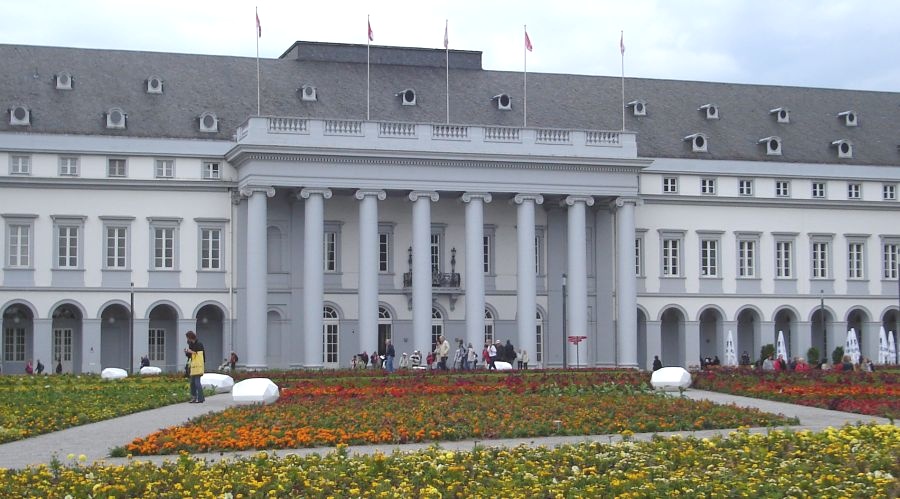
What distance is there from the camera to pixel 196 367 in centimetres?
3625

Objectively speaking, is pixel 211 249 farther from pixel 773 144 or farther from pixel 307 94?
pixel 773 144

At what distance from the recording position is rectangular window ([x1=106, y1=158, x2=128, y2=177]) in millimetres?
66188

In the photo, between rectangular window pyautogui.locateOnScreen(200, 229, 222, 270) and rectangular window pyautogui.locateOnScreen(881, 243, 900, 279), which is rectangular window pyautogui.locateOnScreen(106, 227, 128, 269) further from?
rectangular window pyautogui.locateOnScreen(881, 243, 900, 279)

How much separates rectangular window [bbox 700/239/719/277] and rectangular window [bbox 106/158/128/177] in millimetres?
30525

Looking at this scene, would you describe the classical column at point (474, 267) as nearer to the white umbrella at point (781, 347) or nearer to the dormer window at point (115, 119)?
the white umbrella at point (781, 347)

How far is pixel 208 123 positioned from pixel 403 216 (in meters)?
10.6

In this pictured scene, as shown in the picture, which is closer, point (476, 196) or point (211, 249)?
point (476, 196)

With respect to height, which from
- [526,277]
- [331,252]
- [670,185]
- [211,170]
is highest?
[211,170]

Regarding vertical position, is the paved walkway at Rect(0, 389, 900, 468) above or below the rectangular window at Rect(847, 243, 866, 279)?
below

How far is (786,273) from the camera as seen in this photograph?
7638 centimetres

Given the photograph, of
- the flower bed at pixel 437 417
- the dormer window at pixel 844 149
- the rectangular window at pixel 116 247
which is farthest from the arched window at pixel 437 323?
the flower bed at pixel 437 417

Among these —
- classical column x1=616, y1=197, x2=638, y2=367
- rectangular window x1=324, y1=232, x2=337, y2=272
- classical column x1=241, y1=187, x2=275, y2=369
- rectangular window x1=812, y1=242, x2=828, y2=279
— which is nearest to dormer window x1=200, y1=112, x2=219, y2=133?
classical column x1=241, y1=187, x2=275, y2=369

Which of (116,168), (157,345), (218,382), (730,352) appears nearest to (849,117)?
(730,352)

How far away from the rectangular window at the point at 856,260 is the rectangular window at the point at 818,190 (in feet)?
10.7
